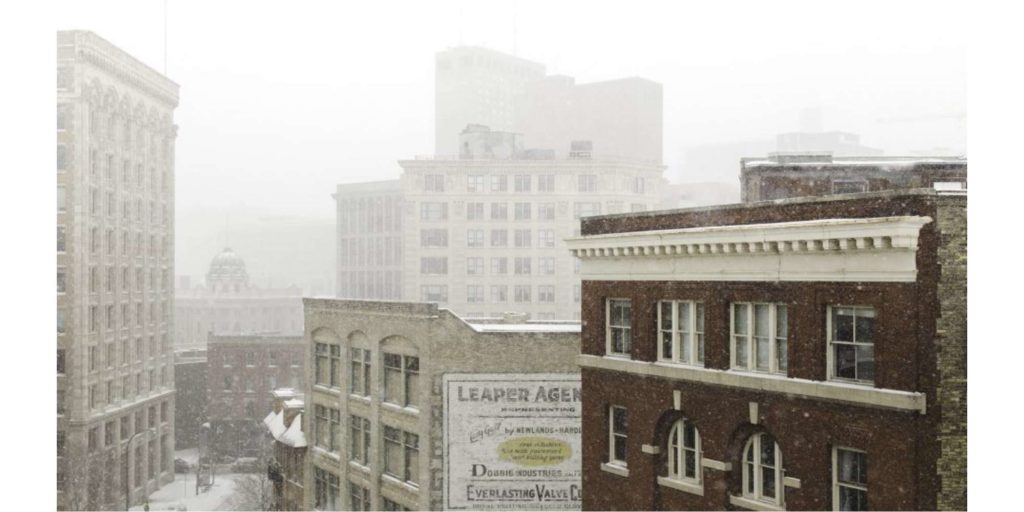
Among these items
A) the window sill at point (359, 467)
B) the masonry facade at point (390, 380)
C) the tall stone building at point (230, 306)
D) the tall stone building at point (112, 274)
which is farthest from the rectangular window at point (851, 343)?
the tall stone building at point (230, 306)

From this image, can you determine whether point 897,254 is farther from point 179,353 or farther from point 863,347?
point 179,353

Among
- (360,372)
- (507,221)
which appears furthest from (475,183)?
(360,372)

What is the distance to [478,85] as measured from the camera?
51594mm

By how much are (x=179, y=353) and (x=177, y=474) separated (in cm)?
1366

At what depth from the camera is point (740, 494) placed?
16922 millimetres

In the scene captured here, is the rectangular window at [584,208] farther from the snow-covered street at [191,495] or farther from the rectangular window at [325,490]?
the rectangular window at [325,490]

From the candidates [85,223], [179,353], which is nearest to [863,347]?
[85,223]

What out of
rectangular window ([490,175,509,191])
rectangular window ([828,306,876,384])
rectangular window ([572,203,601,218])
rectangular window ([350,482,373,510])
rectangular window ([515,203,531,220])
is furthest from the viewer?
rectangular window ([490,175,509,191])

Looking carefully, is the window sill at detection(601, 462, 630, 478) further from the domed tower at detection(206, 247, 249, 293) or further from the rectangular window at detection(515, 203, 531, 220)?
the domed tower at detection(206, 247, 249, 293)

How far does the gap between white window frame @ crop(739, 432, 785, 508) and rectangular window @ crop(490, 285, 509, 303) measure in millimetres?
47159

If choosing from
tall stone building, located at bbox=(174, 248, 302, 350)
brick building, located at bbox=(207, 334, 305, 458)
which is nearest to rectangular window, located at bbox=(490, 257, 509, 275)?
brick building, located at bbox=(207, 334, 305, 458)

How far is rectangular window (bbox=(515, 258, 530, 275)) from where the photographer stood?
208ft

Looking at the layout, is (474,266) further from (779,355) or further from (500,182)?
(779,355)

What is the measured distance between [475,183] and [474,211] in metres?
1.88
